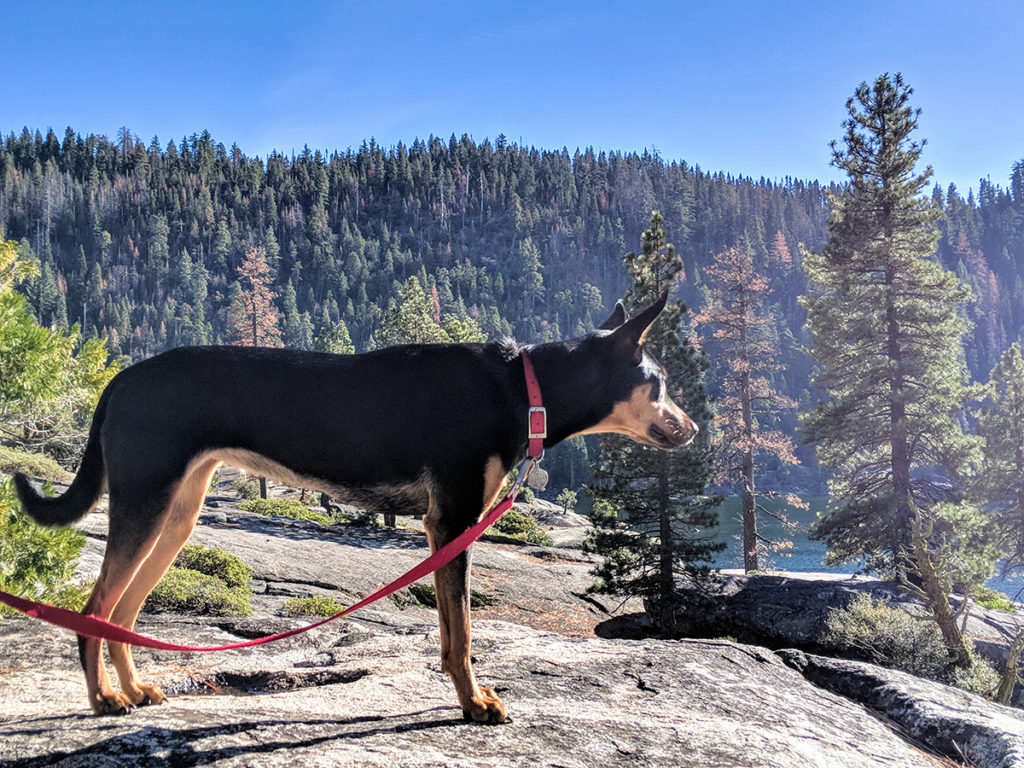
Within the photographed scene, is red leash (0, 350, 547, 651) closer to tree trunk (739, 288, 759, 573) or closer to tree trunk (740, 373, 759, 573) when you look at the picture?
tree trunk (739, 288, 759, 573)

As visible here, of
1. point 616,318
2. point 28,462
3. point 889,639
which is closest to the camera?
point 616,318

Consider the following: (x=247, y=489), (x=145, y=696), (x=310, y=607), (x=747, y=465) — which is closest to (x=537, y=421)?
(x=145, y=696)

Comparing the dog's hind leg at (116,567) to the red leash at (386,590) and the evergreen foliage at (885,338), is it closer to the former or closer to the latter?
the red leash at (386,590)

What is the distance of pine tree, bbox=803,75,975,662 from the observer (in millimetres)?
27297

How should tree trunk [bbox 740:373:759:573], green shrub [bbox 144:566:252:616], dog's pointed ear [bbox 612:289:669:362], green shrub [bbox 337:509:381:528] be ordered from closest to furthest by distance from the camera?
dog's pointed ear [bbox 612:289:669:362] < green shrub [bbox 144:566:252:616] < tree trunk [bbox 740:373:759:573] < green shrub [bbox 337:509:381:528]

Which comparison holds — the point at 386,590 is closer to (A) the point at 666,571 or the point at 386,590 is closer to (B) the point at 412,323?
(A) the point at 666,571

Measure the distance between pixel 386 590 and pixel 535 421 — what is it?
1.27 meters

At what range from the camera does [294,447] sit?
403 centimetres

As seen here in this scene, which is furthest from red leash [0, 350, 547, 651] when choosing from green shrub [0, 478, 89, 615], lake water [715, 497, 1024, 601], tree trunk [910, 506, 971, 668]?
lake water [715, 497, 1024, 601]

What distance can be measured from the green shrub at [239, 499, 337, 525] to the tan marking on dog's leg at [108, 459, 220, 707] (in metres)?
36.0

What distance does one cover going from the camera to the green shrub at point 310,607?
14.7 meters

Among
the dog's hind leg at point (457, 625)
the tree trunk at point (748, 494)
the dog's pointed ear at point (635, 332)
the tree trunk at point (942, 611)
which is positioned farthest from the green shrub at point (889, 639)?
the dog's hind leg at point (457, 625)

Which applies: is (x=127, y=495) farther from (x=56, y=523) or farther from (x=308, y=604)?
(x=308, y=604)

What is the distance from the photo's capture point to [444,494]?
4137 mm
